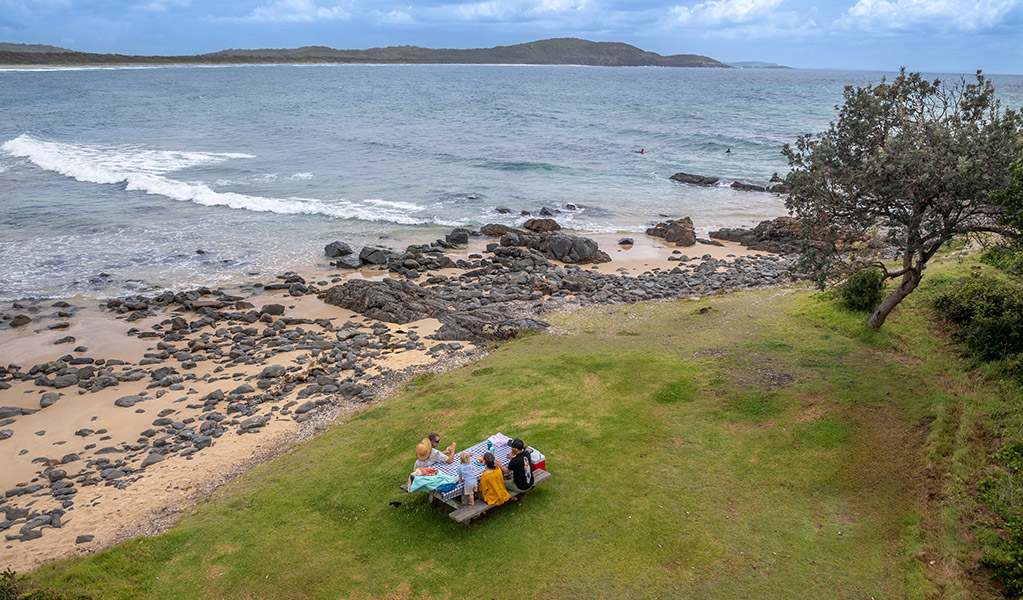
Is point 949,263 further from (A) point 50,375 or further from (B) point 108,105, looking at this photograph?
(B) point 108,105

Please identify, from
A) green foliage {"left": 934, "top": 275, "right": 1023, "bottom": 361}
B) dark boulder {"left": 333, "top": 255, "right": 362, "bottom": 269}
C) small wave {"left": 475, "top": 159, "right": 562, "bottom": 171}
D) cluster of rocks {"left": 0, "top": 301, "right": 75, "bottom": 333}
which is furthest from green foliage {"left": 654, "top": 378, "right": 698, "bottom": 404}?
small wave {"left": 475, "top": 159, "right": 562, "bottom": 171}

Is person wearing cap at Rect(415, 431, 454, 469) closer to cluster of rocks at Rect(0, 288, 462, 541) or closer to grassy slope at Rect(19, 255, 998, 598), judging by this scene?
grassy slope at Rect(19, 255, 998, 598)

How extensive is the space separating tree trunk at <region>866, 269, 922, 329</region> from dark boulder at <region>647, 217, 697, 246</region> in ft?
68.2

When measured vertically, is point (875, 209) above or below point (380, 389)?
above

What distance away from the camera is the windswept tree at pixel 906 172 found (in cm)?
1409

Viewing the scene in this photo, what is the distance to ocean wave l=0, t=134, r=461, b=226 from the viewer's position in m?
47.6

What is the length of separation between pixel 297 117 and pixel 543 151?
48.1m

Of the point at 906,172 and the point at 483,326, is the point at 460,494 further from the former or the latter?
the point at 483,326

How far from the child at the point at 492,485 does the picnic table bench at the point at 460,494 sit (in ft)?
0.55

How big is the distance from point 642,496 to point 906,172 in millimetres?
9374

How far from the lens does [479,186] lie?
189ft

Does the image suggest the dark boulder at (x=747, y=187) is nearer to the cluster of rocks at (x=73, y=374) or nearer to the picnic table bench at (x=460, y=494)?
the cluster of rocks at (x=73, y=374)

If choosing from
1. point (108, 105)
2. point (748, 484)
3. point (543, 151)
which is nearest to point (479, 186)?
point (543, 151)

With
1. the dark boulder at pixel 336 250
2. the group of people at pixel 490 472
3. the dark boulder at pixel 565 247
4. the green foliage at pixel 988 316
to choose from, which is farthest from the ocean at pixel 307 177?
the green foliage at pixel 988 316
